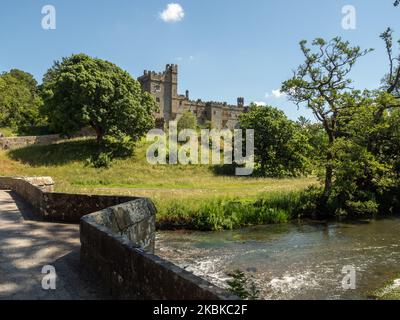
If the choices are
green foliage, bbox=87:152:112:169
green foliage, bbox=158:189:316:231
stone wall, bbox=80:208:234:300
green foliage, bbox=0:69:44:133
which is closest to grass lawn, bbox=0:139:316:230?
green foliage, bbox=87:152:112:169

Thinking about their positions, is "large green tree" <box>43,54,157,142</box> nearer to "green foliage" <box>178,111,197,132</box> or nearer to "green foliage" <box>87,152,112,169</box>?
"green foliage" <box>87,152,112,169</box>

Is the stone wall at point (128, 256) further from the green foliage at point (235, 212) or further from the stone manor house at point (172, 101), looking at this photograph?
the stone manor house at point (172, 101)

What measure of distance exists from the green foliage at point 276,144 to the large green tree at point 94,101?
14.8 metres

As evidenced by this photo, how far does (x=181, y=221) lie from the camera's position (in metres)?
21.2

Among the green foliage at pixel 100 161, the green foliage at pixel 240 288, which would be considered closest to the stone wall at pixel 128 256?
the green foliage at pixel 240 288

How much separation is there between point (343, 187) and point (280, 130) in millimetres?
27222

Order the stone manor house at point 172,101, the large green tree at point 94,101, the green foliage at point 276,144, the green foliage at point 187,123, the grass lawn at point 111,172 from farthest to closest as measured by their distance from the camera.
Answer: the stone manor house at point 172,101 → the green foliage at point 187,123 → the green foliage at point 276,144 → the large green tree at point 94,101 → the grass lawn at point 111,172

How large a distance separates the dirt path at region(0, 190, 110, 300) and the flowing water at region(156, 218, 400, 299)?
208 inches

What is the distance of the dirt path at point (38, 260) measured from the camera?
614 cm

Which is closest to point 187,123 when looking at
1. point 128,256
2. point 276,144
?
point 276,144

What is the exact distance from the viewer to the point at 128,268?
5.74 meters
